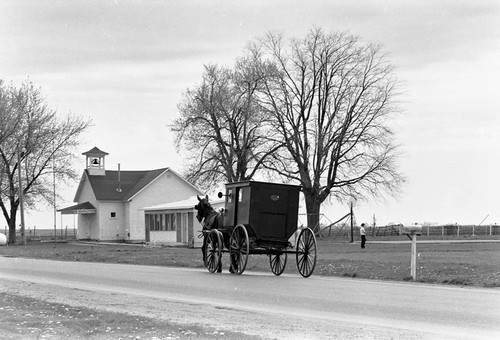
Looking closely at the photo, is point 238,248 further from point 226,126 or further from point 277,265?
point 226,126

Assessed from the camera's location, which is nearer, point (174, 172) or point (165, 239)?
point (165, 239)

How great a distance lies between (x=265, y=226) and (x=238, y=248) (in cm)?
96

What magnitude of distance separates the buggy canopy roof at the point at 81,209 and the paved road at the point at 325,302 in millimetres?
45462

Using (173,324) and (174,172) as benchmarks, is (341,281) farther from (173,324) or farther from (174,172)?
(174,172)

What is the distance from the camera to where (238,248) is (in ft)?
75.9

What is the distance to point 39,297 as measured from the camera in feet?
59.0

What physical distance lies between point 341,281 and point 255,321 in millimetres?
8080

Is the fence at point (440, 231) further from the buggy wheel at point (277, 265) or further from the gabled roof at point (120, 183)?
the buggy wheel at point (277, 265)

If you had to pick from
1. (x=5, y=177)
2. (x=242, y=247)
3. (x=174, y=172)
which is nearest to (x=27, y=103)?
(x=5, y=177)

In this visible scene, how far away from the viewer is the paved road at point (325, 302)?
11859 millimetres

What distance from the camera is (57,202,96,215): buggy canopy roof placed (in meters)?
69.2

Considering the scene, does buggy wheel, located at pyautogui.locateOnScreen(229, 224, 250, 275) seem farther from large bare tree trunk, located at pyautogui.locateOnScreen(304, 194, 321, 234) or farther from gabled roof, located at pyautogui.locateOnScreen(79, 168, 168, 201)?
gabled roof, located at pyautogui.locateOnScreen(79, 168, 168, 201)

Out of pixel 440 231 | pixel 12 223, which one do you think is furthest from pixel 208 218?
pixel 440 231

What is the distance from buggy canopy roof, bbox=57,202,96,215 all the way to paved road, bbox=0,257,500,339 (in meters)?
45.5
